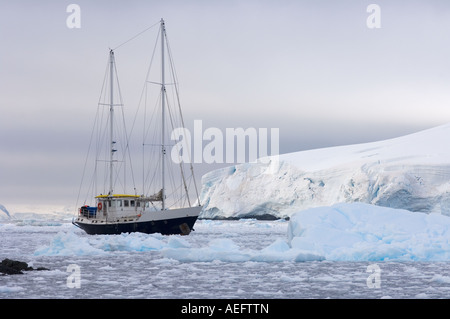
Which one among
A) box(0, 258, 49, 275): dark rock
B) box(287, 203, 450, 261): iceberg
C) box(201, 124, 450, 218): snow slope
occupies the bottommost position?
box(0, 258, 49, 275): dark rock

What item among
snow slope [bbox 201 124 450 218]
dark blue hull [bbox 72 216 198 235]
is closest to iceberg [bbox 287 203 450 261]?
dark blue hull [bbox 72 216 198 235]

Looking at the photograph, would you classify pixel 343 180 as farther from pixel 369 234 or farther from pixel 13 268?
pixel 13 268

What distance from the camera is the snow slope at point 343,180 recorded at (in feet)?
194

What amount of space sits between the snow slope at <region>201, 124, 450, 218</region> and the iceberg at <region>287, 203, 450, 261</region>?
3384 centimetres

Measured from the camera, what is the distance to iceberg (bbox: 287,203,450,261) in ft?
72.8

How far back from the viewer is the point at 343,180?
67750mm

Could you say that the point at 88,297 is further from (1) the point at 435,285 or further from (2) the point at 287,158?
(2) the point at 287,158

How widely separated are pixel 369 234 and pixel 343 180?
145 feet

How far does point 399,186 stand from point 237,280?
4457cm

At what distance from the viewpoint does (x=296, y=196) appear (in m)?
70.2

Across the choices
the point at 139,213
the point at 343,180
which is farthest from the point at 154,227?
the point at 343,180

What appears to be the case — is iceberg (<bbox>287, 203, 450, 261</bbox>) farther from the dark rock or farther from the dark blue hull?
the dark blue hull
